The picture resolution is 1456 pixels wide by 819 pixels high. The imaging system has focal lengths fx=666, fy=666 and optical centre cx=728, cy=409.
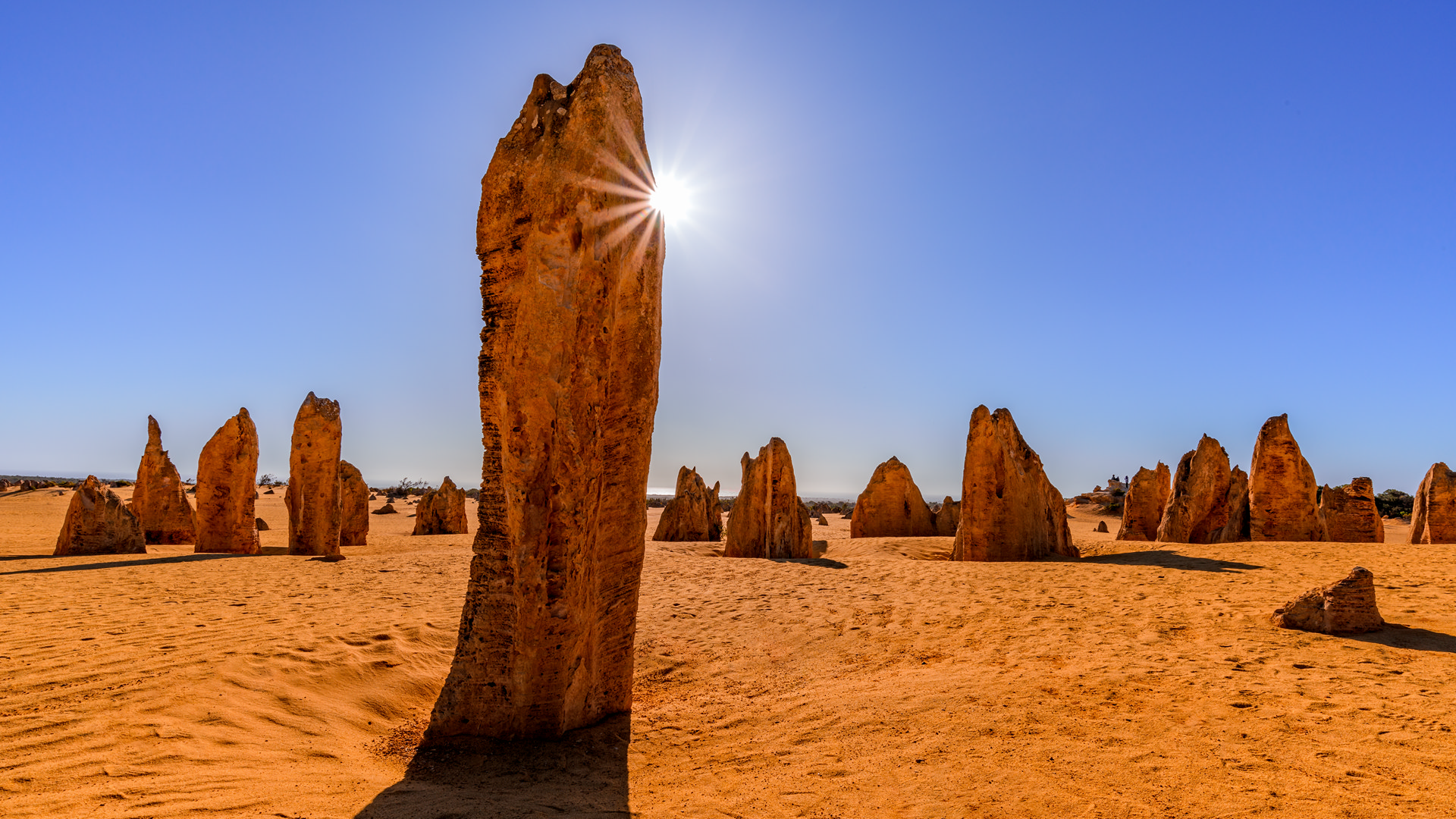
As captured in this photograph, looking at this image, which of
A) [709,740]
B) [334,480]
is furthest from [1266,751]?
[334,480]

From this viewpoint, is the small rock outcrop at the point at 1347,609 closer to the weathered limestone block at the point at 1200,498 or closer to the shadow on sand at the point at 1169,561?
the shadow on sand at the point at 1169,561

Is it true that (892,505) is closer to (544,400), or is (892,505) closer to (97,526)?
(544,400)

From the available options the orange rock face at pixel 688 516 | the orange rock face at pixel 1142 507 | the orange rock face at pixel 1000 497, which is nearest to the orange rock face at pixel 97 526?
the orange rock face at pixel 688 516

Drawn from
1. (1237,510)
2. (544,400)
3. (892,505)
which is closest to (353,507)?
(892,505)

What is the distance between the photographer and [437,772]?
3.96 m

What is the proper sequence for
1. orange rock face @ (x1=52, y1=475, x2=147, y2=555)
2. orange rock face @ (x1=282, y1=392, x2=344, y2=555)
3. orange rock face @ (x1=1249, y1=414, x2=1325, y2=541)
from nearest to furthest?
1. orange rock face @ (x1=52, y1=475, x2=147, y2=555)
2. orange rock face @ (x1=282, y1=392, x2=344, y2=555)
3. orange rock face @ (x1=1249, y1=414, x2=1325, y2=541)

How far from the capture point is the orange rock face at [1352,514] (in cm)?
1579

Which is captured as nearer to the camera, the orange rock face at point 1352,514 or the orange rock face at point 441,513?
the orange rock face at point 1352,514

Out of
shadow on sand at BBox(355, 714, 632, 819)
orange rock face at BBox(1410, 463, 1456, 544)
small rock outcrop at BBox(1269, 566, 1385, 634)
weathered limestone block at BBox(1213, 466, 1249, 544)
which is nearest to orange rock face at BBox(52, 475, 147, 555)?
shadow on sand at BBox(355, 714, 632, 819)

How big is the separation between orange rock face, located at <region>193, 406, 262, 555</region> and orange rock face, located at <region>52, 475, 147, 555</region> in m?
1.07

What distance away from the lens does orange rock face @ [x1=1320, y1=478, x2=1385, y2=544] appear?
15789 millimetres

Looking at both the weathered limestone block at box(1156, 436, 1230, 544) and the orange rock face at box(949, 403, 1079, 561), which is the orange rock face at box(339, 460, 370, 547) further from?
the weathered limestone block at box(1156, 436, 1230, 544)

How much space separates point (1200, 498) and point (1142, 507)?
3802mm

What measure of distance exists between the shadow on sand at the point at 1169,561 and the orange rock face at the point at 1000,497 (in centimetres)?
106
